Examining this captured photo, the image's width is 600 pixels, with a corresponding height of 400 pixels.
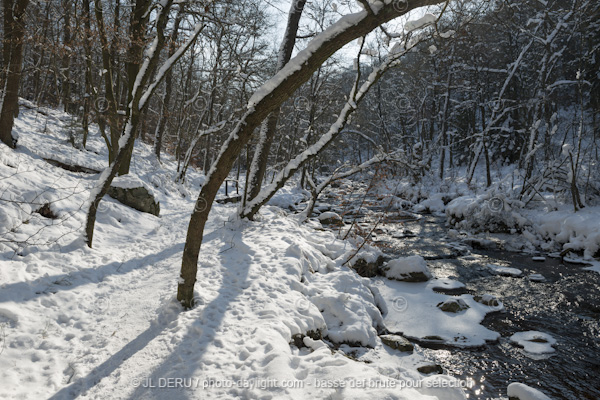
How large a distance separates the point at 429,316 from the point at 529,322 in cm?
188

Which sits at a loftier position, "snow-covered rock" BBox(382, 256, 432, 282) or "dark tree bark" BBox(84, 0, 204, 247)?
"dark tree bark" BBox(84, 0, 204, 247)

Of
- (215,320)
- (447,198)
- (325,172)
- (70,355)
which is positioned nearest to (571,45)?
(447,198)

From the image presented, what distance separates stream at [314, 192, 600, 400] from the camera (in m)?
4.62

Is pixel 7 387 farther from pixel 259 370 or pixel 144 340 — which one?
pixel 259 370

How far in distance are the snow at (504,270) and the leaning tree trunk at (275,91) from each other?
7.93 m

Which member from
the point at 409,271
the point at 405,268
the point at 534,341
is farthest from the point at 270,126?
the point at 534,341

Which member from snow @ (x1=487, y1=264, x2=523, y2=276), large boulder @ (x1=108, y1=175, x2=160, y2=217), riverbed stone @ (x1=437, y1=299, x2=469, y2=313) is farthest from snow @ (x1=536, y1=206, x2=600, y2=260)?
large boulder @ (x1=108, y1=175, x2=160, y2=217)

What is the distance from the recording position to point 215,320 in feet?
14.0

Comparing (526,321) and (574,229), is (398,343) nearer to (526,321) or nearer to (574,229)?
(526,321)

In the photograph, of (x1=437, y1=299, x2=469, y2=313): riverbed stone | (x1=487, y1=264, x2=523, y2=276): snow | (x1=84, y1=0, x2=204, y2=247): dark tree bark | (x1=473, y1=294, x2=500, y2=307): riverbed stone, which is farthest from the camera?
(x1=487, y1=264, x2=523, y2=276): snow

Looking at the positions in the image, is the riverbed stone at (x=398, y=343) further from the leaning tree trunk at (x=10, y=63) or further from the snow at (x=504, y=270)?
the leaning tree trunk at (x=10, y=63)

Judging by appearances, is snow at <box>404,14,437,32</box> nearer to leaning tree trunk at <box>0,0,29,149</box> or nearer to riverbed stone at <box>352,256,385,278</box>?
riverbed stone at <box>352,256,385,278</box>

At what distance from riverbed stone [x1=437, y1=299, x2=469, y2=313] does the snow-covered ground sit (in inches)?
10.9

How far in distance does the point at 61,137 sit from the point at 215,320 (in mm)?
12779
